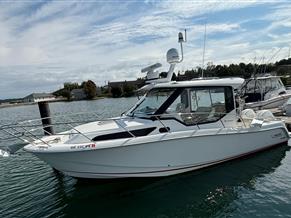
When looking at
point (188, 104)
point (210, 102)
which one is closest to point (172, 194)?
point (188, 104)

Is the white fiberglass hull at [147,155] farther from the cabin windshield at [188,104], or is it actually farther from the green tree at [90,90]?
the green tree at [90,90]

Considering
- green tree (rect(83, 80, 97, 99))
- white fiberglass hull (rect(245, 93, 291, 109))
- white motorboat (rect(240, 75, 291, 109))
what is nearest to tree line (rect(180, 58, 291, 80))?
white motorboat (rect(240, 75, 291, 109))

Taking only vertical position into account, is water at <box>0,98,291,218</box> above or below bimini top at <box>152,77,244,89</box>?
below

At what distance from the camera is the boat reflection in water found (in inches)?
241

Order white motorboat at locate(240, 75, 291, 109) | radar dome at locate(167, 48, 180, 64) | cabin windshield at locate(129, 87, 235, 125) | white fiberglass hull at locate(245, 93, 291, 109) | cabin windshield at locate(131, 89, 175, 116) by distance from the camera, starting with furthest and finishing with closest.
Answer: white motorboat at locate(240, 75, 291, 109), white fiberglass hull at locate(245, 93, 291, 109), radar dome at locate(167, 48, 180, 64), cabin windshield at locate(131, 89, 175, 116), cabin windshield at locate(129, 87, 235, 125)

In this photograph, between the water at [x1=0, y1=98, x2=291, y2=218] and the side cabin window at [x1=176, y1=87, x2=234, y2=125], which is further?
the side cabin window at [x1=176, y1=87, x2=234, y2=125]

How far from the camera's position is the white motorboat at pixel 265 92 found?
715 inches

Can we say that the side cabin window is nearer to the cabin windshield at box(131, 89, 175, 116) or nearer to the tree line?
the cabin windshield at box(131, 89, 175, 116)

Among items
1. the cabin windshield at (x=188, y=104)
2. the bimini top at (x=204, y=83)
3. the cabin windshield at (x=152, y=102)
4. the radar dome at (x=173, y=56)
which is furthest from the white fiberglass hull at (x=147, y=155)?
the radar dome at (x=173, y=56)

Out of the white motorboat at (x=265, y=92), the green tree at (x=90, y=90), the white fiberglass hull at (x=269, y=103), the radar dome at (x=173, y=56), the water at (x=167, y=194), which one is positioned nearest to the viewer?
the water at (x=167, y=194)

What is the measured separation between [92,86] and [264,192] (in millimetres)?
90573

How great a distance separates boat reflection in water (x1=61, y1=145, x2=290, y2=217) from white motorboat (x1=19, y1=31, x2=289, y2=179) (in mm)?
339

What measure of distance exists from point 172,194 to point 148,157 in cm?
104

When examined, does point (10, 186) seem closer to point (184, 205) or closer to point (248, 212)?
point (184, 205)
